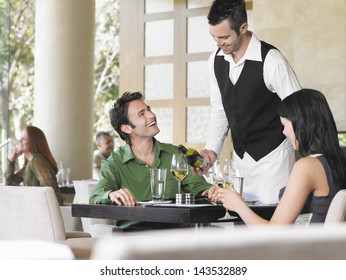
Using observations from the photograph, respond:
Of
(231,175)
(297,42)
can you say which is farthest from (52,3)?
(231,175)

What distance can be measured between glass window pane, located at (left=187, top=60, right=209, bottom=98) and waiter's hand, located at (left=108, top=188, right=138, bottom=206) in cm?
422

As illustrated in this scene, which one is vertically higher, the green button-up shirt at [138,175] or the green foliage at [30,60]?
the green foliage at [30,60]

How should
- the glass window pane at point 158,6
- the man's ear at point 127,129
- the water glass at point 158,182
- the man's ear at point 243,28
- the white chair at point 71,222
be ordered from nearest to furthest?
the water glass at point 158,182 → the man's ear at point 127,129 → the man's ear at point 243,28 → the white chair at point 71,222 → the glass window pane at point 158,6

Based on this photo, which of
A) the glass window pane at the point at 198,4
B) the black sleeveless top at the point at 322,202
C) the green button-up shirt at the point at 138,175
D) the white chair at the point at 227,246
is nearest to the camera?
the white chair at the point at 227,246

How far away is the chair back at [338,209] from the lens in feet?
7.68

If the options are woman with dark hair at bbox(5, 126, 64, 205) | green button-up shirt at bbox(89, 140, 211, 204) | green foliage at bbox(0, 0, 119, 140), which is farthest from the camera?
green foliage at bbox(0, 0, 119, 140)

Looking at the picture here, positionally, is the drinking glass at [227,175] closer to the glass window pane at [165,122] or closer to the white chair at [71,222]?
the white chair at [71,222]

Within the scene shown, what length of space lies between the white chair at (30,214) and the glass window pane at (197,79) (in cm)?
412

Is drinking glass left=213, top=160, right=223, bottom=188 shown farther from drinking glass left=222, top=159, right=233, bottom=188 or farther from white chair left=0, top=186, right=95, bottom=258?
white chair left=0, top=186, right=95, bottom=258

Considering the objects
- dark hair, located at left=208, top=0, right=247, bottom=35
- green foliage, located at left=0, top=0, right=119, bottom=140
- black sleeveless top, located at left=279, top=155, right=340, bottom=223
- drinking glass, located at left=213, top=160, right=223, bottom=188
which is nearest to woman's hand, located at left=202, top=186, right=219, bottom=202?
drinking glass, located at left=213, top=160, right=223, bottom=188

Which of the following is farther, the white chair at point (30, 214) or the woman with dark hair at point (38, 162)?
the woman with dark hair at point (38, 162)

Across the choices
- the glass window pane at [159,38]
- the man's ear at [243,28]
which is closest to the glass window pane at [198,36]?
the glass window pane at [159,38]

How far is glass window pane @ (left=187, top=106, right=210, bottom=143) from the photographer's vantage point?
7.13 m

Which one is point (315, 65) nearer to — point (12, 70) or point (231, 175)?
point (231, 175)
